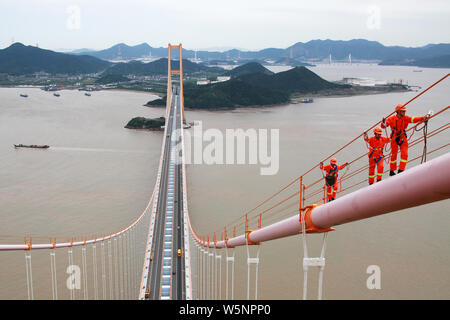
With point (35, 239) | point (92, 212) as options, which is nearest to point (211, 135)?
point (92, 212)

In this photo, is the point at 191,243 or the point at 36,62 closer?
the point at 191,243

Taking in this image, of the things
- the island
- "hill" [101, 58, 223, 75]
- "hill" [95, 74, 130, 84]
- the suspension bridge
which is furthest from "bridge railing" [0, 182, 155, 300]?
A: "hill" [101, 58, 223, 75]

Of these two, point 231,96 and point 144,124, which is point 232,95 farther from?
point 144,124

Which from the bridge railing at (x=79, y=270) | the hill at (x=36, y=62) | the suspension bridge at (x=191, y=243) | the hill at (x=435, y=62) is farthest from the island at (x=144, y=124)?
the hill at (x=435, y=62)

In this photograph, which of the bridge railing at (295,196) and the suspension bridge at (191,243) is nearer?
the suspension bridge at (191,243)

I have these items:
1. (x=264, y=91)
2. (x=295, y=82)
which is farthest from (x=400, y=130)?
(x=295, y=82)

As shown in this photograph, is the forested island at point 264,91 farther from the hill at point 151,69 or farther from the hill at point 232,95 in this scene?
the hill at point 151,69

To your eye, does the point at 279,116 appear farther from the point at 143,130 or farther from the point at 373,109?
the point at 143,130
